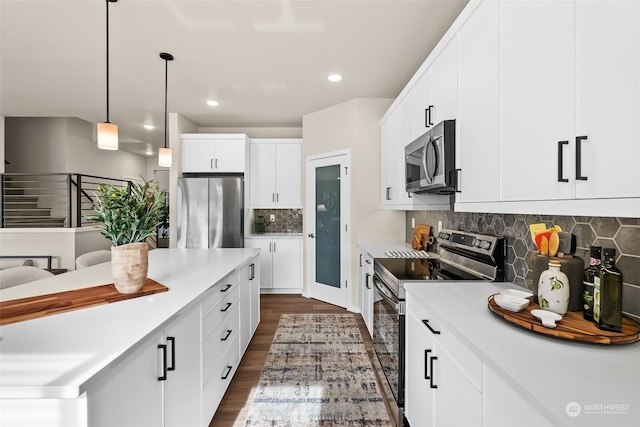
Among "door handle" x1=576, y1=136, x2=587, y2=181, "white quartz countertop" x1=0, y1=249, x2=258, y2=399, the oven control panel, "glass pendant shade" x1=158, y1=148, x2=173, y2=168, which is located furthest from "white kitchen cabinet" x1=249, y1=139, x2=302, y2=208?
"door handle" x1=576, y1=136, x2=587, y2=181

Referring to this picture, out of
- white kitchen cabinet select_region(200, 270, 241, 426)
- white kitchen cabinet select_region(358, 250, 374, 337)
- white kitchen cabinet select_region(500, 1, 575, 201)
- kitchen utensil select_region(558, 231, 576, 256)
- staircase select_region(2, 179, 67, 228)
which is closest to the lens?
white kitchen cabinet select_region(500, 1, 575, 201)

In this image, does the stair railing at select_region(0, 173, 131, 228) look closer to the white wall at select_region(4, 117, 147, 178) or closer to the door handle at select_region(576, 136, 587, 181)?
the white wall at select_region(4, 117, 147, 178)

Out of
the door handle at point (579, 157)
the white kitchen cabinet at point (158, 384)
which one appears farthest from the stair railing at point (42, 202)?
the door handle at point (579, 157)

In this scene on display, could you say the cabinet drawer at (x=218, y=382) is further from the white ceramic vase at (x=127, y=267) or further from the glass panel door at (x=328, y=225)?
the glass panel door at (x=328, y=225)

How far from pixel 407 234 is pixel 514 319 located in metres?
2.83

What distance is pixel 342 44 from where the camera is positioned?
258cm

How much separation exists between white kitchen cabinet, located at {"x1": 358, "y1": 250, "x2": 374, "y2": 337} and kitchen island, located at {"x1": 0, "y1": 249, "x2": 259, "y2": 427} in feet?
4.39

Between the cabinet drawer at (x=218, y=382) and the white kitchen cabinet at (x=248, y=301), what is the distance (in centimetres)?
22

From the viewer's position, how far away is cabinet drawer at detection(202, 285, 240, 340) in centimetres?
162

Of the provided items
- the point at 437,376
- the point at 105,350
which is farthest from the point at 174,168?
the point at 437,376

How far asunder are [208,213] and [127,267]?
121 inches

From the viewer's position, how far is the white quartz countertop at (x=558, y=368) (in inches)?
25.3

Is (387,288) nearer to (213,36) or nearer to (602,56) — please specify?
(602,56)

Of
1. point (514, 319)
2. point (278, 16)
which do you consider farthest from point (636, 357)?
point (278, 16)
